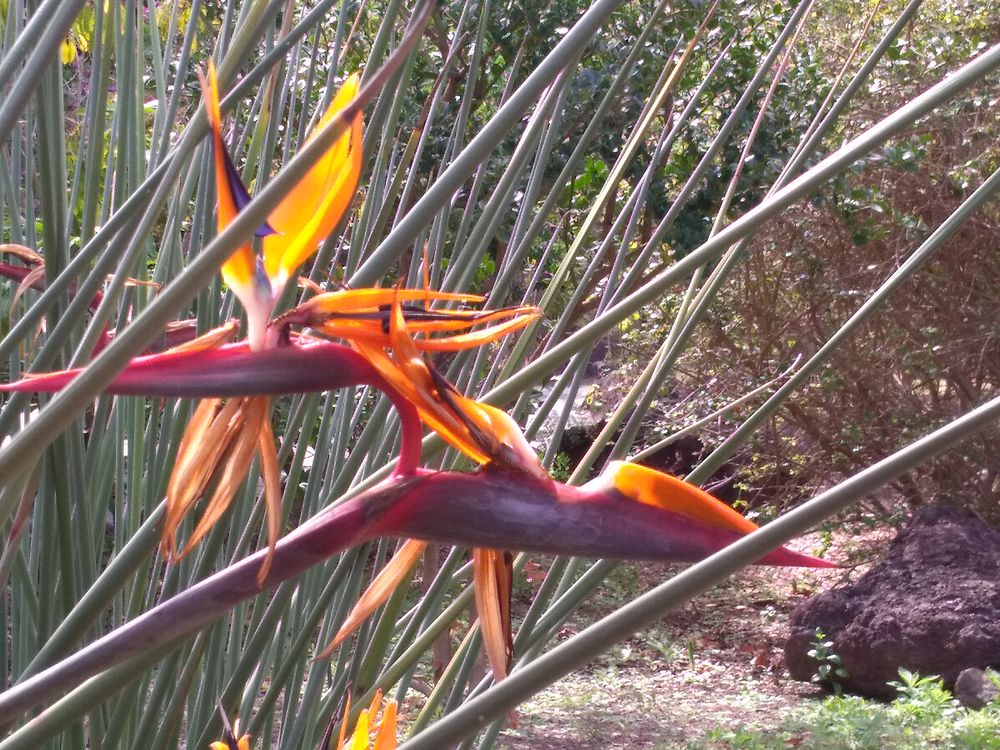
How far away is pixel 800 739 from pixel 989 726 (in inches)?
14.6

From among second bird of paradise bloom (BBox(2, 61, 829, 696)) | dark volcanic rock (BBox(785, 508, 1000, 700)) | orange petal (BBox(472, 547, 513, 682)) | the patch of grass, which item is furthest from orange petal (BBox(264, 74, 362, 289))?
dark volcanic rock (BBox(785, 508, 1000, 700))

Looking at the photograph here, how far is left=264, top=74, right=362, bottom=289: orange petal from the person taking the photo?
0.32 meters

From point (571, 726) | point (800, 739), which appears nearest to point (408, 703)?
point (571, 726)

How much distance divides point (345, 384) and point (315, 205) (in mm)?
70

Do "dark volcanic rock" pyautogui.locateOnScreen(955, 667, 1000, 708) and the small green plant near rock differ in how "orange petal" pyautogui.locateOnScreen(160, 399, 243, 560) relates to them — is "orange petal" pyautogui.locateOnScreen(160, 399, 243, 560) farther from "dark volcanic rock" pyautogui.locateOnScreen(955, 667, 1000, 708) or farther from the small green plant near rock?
the small green plant near rock

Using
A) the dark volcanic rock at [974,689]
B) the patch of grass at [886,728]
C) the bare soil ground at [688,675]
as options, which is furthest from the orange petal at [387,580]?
the dark volcanic rock at [974,689]

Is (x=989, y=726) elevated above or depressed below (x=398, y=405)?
below

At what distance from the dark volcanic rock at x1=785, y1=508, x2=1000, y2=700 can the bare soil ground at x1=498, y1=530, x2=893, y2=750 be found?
155 mm

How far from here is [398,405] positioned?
0.99 feet

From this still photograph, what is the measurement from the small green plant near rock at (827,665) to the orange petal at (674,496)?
2581 millimetres

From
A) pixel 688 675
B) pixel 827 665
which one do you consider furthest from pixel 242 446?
pixel 688 675

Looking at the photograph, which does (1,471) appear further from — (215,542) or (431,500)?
(215,542)

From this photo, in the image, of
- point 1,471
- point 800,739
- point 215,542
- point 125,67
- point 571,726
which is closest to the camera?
point 1,471

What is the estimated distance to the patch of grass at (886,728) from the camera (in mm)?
2074
